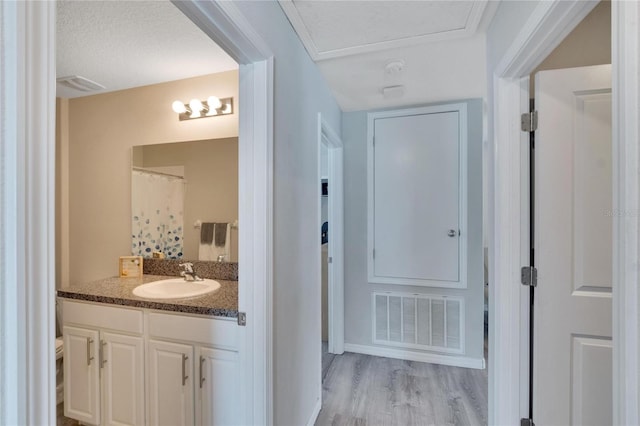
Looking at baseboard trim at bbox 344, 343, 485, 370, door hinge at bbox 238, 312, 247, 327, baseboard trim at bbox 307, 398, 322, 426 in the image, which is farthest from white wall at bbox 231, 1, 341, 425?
baseboard trim at bbox 344, 343, 485, 370

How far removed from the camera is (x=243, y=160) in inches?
47.6

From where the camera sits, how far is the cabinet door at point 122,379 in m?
1.57

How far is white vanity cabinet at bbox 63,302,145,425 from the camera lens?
1578 mm

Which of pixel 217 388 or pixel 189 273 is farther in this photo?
pixel 189 273

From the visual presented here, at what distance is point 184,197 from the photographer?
218 cm

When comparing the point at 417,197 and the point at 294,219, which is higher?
the point at 417,197

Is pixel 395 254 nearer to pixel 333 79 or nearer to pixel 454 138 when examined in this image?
pixel 454 138

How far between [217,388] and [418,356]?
6.39 ft

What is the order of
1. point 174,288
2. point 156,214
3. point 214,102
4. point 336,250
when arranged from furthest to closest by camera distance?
point 336,250 → point 156,214 → point 214,102 → point 174,288

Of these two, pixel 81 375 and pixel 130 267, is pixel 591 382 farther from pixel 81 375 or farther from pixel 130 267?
pixel 130 267

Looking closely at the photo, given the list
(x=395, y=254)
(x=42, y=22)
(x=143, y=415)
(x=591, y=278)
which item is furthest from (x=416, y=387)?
(x=42, y=22)

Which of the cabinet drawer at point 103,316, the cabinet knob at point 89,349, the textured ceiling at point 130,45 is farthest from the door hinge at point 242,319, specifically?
the textured ceiling at point 130,45

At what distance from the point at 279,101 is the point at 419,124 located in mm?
1757

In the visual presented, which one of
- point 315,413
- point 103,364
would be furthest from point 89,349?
point 315,413
